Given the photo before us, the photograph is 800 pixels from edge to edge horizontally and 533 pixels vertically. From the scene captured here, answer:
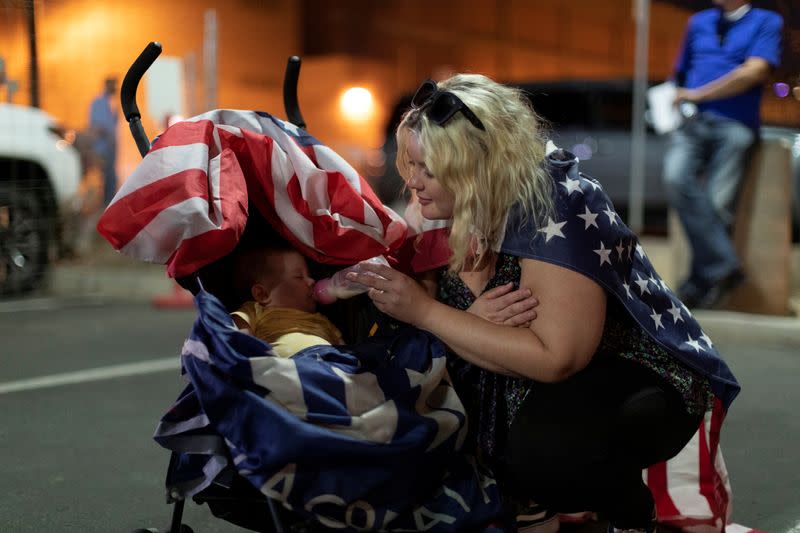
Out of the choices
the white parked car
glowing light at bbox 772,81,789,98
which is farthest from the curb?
the white parked car

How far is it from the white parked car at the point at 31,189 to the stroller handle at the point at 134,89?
5355mm

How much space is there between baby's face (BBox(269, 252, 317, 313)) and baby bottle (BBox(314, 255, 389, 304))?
0.03 m

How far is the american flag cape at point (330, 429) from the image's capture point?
187cm

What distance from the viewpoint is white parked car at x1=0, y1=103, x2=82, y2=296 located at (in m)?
7.45

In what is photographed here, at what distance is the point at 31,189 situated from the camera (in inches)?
302

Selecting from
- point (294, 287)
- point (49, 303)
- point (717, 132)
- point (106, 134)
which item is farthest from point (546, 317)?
point (106, 134)

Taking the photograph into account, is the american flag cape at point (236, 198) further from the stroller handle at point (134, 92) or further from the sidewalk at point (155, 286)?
the sidewalk at point (155, 286)

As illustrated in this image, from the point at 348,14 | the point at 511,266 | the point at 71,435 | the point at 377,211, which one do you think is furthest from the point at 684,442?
the point at 348,14

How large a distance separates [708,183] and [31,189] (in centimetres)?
507

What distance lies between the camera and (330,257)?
2.52 m

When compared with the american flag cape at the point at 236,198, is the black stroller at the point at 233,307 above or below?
below

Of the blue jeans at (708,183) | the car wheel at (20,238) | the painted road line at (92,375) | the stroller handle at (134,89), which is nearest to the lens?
the stroller handle at (134,89)

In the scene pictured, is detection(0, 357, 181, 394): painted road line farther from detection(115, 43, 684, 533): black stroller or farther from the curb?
the curb

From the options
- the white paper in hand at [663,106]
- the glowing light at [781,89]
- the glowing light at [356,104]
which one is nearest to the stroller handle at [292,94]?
the white paper in hand at [663,106]
